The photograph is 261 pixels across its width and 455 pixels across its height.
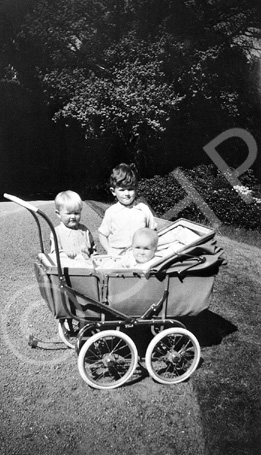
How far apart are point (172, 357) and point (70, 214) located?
57.9 inches

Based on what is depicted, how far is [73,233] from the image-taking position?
412 cm

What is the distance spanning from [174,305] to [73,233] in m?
1.13

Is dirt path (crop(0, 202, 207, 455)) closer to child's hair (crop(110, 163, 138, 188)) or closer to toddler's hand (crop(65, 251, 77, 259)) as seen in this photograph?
toddler's hand (crop(65, 251, 77, 259))

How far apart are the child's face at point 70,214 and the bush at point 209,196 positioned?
5774 mm

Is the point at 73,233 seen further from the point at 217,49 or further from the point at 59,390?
the point at 217,49

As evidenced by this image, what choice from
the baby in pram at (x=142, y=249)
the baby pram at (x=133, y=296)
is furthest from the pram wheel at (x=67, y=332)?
the baby in pram at (x=142, y=249)

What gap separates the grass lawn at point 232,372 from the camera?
125 inches

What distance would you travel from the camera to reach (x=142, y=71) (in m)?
11.0

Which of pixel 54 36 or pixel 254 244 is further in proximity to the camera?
pixel 54 36

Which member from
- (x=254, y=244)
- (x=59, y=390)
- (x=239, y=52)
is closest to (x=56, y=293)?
(x=59, y=390)

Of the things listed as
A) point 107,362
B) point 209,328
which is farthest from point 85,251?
point 209,328

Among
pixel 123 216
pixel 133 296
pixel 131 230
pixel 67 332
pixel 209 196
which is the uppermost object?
pixel 123 216

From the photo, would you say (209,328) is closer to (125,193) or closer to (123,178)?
(125,193)

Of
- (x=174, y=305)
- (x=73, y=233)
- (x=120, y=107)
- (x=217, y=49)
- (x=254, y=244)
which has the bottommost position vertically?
(x=254, y=244)
